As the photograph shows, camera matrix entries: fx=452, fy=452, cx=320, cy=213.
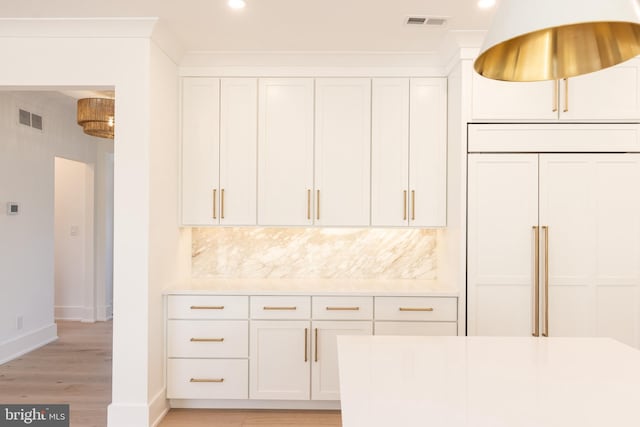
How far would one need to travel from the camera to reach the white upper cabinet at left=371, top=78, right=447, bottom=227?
3.30 metres

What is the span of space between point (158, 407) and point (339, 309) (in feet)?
4.41

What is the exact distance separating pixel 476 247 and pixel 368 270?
3.16 ft

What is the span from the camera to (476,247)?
2955 mm

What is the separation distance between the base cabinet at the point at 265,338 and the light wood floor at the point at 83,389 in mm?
133

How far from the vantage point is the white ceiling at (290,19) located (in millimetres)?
2562

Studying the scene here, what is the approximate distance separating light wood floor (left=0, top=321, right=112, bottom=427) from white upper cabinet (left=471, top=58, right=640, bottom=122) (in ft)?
10.8

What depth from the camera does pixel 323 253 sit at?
144 inches

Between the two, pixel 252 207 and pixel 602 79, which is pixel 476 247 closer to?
pixel 602 79

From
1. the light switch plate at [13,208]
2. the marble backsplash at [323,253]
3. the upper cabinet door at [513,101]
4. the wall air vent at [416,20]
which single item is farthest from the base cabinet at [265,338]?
the light switch plate at [13,208]

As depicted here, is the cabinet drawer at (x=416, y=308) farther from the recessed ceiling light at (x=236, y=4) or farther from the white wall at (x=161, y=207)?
the recessed ceiling light at (x=236, y=4)

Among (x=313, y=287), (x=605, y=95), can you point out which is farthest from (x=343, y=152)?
(x=605, y=95)

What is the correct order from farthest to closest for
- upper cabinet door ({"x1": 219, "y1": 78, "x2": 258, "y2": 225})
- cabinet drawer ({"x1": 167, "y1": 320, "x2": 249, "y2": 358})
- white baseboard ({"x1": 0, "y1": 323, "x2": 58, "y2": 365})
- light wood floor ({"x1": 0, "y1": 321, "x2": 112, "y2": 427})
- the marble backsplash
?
white baseboard ({"x1": 0, "y1": 323, "x2": 58, "y2": 365}) < the marble backsplash < upper cabinet door ({"x1": 219, "y1": 78, "x2": 258, "y2": 225}) < light wood floor ({"x1": 0, "y1": 321, "x2": 112, "y2": 427}) < cabinet drawer ({"x1": 167, "y1": 320, "x2": 249, "y2": 358})

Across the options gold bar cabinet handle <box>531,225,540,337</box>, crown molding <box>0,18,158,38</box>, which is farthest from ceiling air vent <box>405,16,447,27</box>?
crown molding <box>0,18,158,38</box>

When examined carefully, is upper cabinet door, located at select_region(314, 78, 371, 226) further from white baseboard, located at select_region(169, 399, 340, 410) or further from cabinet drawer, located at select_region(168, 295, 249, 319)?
white baseboard, located at select_region(169, 399, 340, 410)
